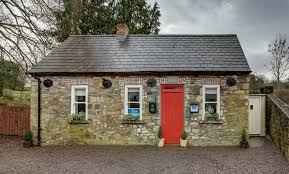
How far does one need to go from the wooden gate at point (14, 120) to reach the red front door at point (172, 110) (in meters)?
7.49

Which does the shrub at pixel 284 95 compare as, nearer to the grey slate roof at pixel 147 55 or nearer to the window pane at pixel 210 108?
the grey slate roof at pixel 147 55

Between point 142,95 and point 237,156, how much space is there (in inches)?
190

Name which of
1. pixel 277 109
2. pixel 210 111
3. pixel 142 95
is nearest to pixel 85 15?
pixel 142 95

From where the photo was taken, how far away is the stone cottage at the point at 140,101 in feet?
46.5

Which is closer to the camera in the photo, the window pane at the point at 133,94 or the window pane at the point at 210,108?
the window pane at the point at 210,108

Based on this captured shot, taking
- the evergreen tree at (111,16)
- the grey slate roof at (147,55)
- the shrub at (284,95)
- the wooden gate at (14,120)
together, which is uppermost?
the evergreen tree at (111,16)

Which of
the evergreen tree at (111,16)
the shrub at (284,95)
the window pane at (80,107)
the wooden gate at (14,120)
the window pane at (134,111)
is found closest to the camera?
the window pane at (134,111)

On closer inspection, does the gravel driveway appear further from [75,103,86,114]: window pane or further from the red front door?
[75,103,86,114]: window pane

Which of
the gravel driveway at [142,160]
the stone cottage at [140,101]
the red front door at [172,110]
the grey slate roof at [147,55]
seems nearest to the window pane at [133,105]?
the stone cottage at [140,101]

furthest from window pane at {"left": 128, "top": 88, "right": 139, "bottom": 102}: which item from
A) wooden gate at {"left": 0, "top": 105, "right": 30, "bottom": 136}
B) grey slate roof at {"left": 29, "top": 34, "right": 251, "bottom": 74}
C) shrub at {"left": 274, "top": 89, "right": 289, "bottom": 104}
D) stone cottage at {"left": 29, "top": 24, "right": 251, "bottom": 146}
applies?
shrub at {"left": 274, "top": 89, "right": 289, "bottom": 104}

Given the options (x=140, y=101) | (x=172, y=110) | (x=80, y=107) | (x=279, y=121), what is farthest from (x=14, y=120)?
(x=279, y=121)

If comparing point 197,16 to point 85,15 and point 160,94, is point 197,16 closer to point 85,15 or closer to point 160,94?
point 160,94

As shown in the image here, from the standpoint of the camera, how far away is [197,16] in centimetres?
1888

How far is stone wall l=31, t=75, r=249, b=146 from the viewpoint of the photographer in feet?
46.4
